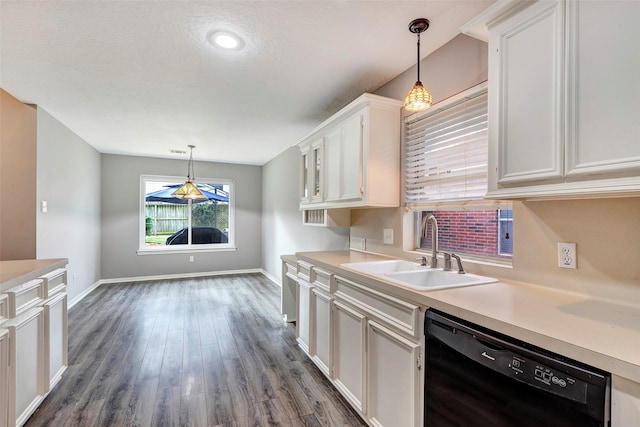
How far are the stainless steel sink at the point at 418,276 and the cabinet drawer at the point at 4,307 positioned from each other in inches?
76.2

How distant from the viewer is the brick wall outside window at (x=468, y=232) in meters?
1.83

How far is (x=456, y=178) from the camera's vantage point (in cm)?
192

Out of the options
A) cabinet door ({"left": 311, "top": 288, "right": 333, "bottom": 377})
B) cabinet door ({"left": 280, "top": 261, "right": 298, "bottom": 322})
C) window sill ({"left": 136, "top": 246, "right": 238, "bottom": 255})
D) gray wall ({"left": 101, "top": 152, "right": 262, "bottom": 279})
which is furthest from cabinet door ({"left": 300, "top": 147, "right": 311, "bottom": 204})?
window sill ({"left": 136, "top": 246, "right": 238, "bottom": 255})

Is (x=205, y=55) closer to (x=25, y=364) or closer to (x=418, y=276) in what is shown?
(x=418, y=276)

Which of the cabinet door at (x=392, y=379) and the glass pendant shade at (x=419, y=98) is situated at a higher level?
the glass pendant shade at (x=419, y=98)

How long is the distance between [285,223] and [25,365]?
364cm

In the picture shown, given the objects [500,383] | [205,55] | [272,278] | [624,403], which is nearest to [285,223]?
[272,278]

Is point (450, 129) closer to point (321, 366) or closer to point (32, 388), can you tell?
point (321, 366)

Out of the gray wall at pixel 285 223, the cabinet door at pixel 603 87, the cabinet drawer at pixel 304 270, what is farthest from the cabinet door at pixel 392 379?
the gray wall at pixel 285 223

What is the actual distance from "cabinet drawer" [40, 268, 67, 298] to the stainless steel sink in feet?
6.64

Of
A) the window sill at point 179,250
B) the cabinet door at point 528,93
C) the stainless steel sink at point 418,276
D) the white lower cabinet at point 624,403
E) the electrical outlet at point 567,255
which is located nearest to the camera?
the white lower cabinet at point 624,403

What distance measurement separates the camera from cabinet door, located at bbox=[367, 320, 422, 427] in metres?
1.40

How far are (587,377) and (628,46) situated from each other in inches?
40.0

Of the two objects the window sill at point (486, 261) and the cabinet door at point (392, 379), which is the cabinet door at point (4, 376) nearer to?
the cabinet door at point (392, 379)
